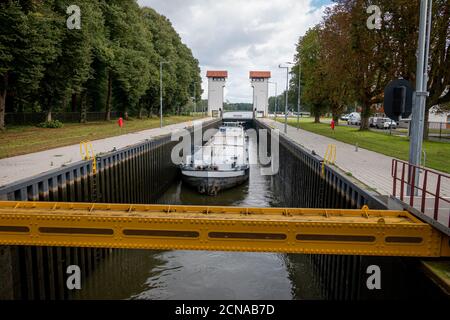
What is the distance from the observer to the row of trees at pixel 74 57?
3000 centimetres

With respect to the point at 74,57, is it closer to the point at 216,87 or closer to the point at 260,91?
the point at 216,87

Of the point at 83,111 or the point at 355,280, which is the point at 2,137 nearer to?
the point at 83,111

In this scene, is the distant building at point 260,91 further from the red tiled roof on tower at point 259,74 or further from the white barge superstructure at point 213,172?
the white barge superstructure at point 213,172

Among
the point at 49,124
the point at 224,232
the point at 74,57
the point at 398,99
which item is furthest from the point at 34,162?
the point at 74,57

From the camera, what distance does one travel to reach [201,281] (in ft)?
44.7

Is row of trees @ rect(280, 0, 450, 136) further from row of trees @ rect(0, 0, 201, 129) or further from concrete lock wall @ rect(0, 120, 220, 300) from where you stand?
row of trees @ rect(0, 0, 201, 129)

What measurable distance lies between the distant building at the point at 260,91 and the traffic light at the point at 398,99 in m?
104

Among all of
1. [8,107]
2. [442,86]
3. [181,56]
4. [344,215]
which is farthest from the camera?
[181,56]

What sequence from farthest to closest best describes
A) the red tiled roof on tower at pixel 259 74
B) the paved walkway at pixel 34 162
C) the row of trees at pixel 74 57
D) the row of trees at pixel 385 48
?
the red tiled roof on tower at pixel 259 74 < the row of trees at pixel 385 48 < the row of trees at pixel 74 57 < the paved walkway at pixel 34 162

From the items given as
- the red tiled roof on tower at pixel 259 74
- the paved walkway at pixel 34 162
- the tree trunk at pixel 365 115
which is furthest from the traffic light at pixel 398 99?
the red tiled roof on tower at pixel 259 74

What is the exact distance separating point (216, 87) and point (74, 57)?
3160 inches

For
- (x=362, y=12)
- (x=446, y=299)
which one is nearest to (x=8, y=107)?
(x=362, y=12)
